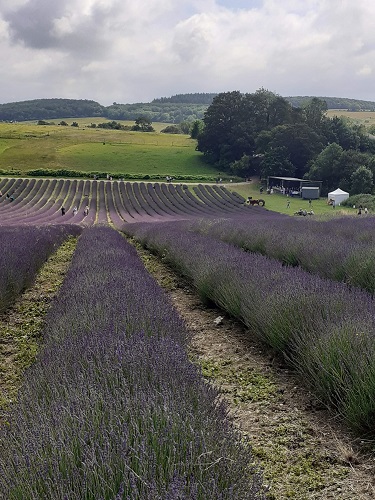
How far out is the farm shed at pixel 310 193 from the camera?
44188mm

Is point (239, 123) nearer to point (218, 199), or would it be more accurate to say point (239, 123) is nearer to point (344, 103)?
point (218, 199)

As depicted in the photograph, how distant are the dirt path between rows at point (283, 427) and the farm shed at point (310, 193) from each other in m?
40.8

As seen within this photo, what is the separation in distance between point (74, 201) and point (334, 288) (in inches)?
1385

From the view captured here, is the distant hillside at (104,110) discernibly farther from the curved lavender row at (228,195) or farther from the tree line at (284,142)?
the curved lavender row at (228,195)

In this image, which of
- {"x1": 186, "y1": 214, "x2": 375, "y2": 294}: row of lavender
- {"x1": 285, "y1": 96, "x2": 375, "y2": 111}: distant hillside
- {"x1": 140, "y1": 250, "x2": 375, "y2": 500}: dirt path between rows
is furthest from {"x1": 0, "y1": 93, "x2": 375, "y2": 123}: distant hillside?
{"x1": 140, "y1": 250, "x2": 375, "y2": 500}: dirt path between rows

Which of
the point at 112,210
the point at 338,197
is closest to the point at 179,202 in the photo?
the point at 112,210

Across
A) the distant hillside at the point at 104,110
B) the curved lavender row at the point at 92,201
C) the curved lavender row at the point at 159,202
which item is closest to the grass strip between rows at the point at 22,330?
the curved lavender row at the point at 92,201

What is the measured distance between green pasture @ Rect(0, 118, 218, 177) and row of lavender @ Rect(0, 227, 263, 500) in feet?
174

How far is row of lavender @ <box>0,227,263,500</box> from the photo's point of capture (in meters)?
1.49

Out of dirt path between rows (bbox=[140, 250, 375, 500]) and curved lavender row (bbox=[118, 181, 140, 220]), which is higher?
dirt path between rows (bbox=[140, 250, 375, 500])

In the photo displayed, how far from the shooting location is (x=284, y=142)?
5419cm

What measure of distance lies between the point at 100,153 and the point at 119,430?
63365 mm

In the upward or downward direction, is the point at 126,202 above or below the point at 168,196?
below

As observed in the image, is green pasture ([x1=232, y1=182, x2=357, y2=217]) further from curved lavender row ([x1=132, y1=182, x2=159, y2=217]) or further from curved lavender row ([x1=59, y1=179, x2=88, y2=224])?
curved lavender row ([x1=59, y1=179, x2=88, y2=224])
